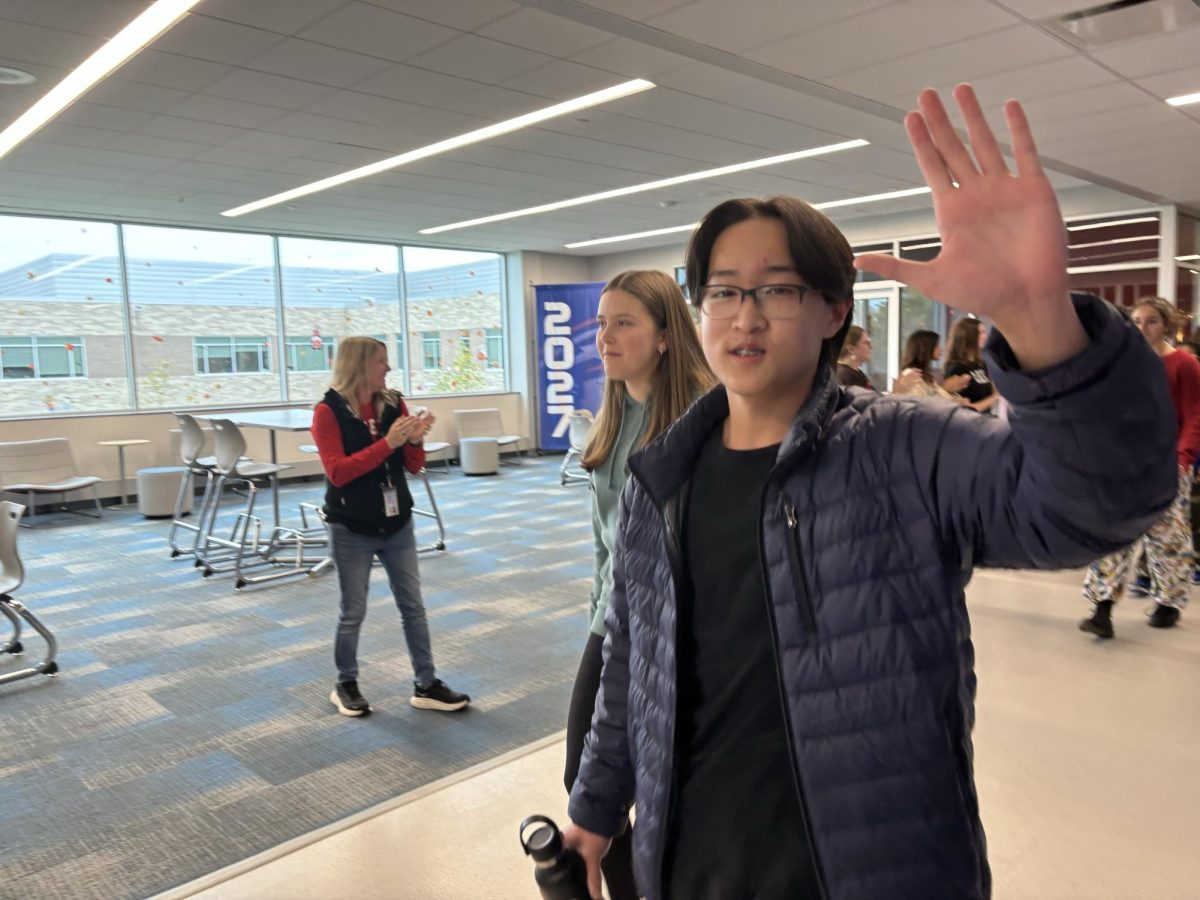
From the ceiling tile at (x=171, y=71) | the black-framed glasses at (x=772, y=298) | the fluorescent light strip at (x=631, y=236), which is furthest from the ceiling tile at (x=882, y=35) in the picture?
the fluorescent light strip at (x=631, y=236)

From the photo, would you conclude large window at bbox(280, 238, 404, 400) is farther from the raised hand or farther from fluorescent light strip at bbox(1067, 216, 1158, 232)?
the raised hand

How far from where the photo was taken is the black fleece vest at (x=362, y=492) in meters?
3.27

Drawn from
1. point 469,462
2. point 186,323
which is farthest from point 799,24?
point 186,323

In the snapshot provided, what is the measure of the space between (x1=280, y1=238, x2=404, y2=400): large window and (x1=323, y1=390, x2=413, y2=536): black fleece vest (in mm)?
7710

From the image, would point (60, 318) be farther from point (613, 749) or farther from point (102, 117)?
point (613, 749)

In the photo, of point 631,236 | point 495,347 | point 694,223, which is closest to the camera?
point 694,223

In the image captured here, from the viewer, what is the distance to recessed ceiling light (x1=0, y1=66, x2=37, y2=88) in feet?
14.9

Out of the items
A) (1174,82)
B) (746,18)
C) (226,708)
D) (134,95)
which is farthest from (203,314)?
(1174,82)

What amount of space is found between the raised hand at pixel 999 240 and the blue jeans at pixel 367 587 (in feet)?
9.34

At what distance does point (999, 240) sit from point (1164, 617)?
4246 millimetres

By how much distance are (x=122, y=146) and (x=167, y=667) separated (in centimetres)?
404

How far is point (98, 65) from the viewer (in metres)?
4.54

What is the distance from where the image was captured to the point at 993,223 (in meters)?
0.74

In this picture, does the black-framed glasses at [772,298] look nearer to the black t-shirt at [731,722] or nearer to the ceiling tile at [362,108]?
the black t-shirt at [731,722]
